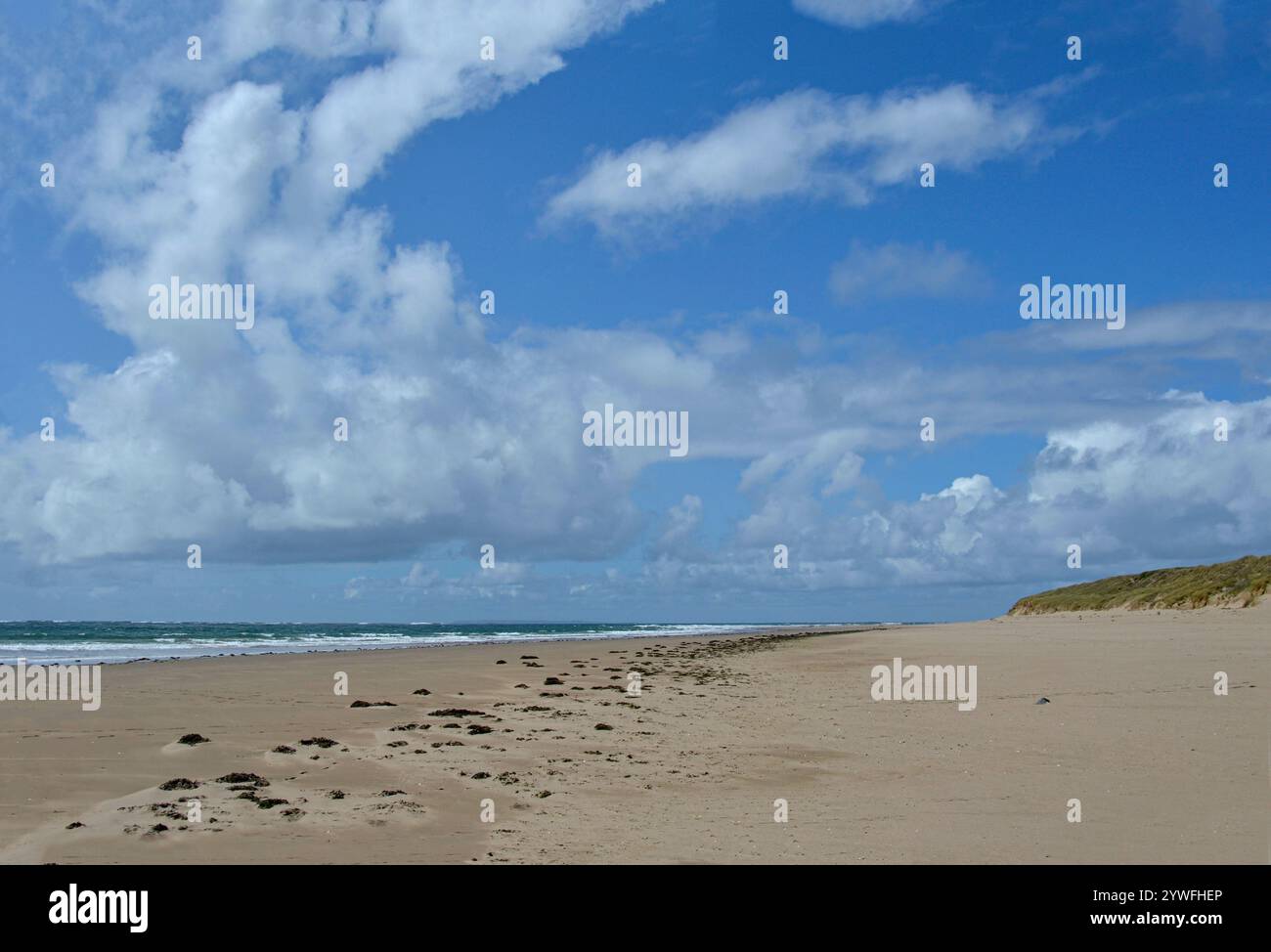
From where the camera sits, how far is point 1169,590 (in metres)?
63.5

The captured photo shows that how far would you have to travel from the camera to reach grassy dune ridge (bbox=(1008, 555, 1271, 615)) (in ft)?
175

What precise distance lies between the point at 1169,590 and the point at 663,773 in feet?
206

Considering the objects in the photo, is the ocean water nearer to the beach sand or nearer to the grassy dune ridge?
the beach sand

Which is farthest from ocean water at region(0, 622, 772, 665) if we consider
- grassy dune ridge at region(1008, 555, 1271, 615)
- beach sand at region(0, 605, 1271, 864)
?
grassy dune ridge at region(1008, 555, 1271, 615)

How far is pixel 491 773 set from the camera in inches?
515

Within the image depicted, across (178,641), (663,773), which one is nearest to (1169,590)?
(663,773)

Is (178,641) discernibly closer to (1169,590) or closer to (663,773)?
(663,773)

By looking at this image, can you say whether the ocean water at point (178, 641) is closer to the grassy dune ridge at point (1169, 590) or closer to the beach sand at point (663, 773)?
the beach sand at point (663, 773)

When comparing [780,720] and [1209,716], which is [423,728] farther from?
[1209,716]

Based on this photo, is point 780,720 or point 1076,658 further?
point 1076,658

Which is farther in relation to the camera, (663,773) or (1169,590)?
(1169,590)

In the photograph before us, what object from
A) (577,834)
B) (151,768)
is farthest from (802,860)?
(151,768)

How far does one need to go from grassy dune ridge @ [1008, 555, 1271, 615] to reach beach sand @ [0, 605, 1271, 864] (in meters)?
32.7
